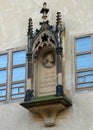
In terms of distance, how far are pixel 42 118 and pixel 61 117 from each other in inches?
18.1

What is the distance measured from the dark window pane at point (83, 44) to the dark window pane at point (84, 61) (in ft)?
0.53

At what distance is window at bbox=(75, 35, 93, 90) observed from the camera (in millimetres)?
10406

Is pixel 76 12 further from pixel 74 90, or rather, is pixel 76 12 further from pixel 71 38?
pixel 74 90

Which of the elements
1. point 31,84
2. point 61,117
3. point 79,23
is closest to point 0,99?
point 31,84

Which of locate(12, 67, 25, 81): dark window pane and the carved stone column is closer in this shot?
the carved stone column

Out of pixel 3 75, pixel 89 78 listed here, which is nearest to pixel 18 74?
pixel 3 75

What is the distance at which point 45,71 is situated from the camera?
11023 mm

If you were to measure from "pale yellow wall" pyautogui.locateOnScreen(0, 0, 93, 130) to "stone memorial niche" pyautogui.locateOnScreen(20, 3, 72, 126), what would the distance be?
204mm

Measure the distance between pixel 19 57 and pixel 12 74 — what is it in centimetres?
45

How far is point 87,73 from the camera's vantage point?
1047 cm

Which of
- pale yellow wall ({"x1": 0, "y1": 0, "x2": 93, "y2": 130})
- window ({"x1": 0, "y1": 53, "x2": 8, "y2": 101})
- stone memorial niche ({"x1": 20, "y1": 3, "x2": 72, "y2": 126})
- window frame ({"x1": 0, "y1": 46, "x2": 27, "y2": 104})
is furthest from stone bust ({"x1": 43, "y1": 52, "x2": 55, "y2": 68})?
window ({"x1": 0, "y1": 53, "x2": 8, "y2": 101})

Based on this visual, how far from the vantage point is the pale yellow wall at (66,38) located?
10211mm

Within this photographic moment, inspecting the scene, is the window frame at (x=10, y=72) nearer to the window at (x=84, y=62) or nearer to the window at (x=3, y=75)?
the window at (x=3, y=75)

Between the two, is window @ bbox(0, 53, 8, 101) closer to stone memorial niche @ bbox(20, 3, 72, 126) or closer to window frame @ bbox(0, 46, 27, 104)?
window frame @ bbox(0, 46, 27, 104)
